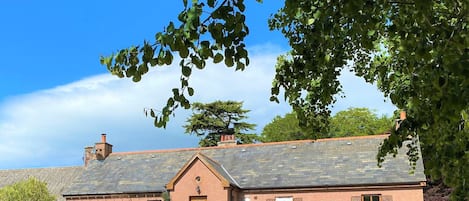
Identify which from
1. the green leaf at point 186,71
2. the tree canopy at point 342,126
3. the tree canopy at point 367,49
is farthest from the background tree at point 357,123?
the green leaf at point 186,71

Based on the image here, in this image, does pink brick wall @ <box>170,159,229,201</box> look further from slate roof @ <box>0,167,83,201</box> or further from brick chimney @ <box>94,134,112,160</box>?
slate roof @ <box>0,167,83,201</box>

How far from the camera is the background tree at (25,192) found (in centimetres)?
3172

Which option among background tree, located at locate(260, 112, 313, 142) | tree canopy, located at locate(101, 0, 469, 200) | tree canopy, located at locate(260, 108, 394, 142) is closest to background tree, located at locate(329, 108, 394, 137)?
tree canopy, located at locate(260, 108, 394, 142)

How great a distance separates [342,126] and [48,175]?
32.2 metres

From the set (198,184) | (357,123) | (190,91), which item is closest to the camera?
(190,91)

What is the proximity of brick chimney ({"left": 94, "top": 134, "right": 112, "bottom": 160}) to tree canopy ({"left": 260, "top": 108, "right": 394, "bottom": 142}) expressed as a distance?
23.8m

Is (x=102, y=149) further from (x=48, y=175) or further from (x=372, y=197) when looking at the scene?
(x=372, y=197)

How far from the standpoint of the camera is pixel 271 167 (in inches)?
1329

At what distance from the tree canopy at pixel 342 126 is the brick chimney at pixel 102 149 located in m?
23.8

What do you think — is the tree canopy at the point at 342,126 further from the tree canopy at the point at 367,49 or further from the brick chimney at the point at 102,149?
the tree canopy at the point at 367,49

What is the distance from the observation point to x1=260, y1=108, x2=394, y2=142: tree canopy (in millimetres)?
59750

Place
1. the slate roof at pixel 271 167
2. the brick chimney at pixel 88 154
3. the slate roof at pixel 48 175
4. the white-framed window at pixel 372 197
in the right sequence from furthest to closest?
the slate roof at pixel 48 175, the brick chimney at pixel 88 154, the slate roof at pixel 271 167, the white-framed window at pixel 372 197

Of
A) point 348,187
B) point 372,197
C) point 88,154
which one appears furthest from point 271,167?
point 88,154

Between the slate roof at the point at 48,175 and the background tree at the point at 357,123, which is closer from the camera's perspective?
the slate roof at the point at 48,175
